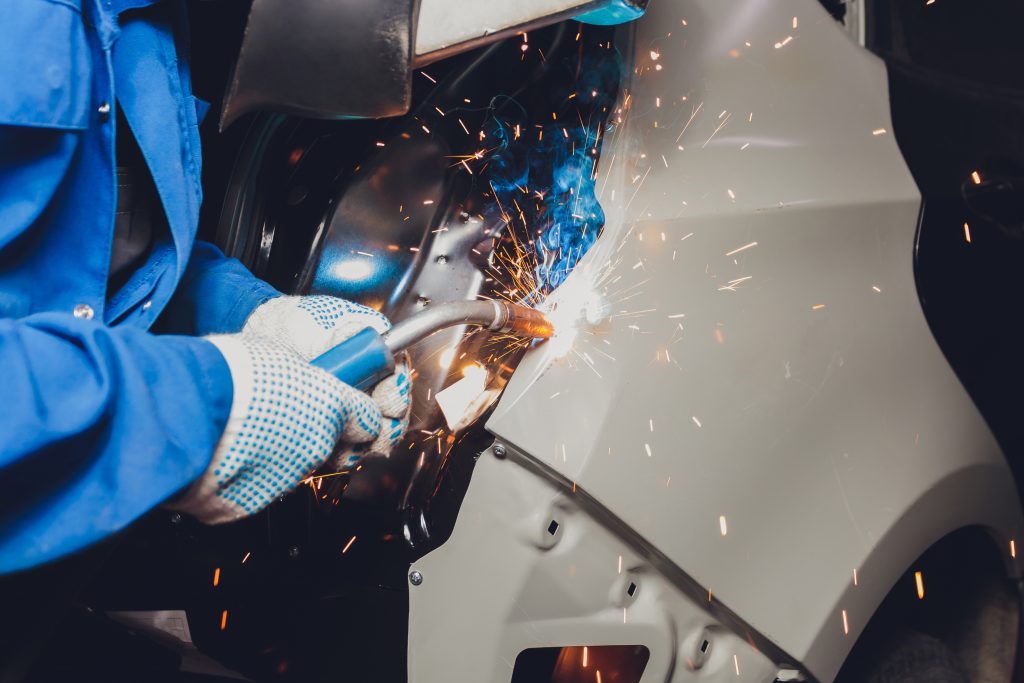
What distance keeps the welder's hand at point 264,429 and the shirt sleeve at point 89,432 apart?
0.08 m

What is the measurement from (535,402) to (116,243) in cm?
95

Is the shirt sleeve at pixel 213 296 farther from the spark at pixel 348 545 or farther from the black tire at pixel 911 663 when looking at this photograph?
the black tire at pixel 911 663

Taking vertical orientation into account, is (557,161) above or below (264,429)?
above

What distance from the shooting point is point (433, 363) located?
5.35ft

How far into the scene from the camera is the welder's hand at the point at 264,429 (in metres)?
1.21

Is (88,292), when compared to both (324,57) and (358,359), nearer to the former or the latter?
(358,359)

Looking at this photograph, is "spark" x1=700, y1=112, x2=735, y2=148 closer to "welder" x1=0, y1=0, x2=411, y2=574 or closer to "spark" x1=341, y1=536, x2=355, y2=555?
"welder" x1=0, y1=0, x2=411, y2=574

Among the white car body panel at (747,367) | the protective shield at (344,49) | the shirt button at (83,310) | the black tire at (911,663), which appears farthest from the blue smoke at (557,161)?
the black tire at (911,663)

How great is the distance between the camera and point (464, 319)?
143 cm

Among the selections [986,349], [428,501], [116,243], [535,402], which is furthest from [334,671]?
[986,349]

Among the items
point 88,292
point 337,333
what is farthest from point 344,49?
point 88,292

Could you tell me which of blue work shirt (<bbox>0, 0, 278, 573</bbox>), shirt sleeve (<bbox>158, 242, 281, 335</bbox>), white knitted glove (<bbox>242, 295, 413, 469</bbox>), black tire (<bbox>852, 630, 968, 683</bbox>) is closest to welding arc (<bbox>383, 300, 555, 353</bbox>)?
white knitted glove (<bbox>242, 295, 413, 469</bbox>)

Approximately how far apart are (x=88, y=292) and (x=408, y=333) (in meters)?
0.62

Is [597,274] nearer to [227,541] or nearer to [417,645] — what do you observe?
[417,645]
